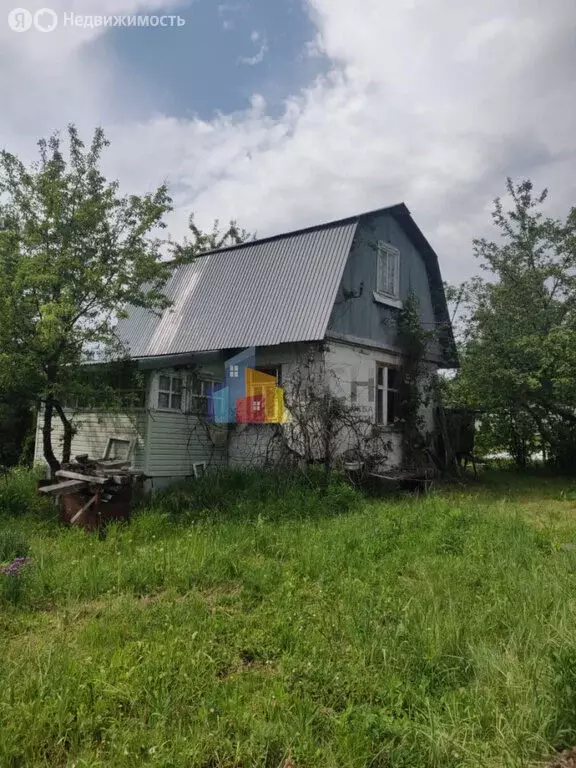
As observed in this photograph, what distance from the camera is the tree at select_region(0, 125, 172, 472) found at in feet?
27.5

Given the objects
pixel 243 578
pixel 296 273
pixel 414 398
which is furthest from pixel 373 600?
pixel 414 398

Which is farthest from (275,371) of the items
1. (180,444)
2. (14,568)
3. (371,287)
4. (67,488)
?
(14,568)

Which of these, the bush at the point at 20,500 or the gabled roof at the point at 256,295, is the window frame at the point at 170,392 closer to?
the gabled roof at the point at 256,295

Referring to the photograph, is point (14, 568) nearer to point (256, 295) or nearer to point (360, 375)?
point (256, 295)

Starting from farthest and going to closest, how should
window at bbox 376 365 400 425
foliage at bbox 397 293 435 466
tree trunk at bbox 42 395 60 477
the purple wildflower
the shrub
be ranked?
foliage at bbox 397 293 435 466 < window at bbox 376 365 400 425 < tree trunk at bbox 42 395 60 477 < the shrub < the purple wildflower

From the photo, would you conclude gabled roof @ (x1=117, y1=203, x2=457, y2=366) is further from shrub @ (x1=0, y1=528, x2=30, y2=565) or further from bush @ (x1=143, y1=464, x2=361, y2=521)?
shrub @ (x1=0, y1=528, x2=30, y2=565)

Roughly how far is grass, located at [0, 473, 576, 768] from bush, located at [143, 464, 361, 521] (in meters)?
1.44

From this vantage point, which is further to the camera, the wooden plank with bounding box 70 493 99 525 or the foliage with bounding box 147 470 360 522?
the foliage with bounding box 147 470 360 522

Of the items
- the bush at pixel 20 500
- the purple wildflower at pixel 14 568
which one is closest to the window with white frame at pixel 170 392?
the bush at pixel 20 500

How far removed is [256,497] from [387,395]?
5587mm

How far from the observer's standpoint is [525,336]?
39.2ft

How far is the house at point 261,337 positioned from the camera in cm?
1114

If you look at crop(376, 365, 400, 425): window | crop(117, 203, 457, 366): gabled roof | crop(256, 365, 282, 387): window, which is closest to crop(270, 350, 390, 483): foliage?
crop(256, 365, 282, 387): window

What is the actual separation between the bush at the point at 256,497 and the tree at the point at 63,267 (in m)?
2.58
